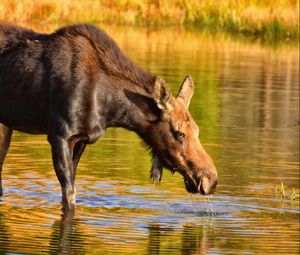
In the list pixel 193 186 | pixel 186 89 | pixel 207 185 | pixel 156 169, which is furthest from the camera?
pixel 156 169

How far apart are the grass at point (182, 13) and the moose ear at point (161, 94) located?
28705 millimetres

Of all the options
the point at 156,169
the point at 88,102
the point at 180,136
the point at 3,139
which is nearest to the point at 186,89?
the point at 180,136

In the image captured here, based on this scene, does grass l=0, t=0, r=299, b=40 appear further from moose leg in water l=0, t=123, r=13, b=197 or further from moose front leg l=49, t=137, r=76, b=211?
moose front leg l=49, t=137, r=76, b=211

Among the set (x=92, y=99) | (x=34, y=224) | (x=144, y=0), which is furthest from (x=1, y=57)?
(x=144, y=0)

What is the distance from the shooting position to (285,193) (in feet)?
50.0

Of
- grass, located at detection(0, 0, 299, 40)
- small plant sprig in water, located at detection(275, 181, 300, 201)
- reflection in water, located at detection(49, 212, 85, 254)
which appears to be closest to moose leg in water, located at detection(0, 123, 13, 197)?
reflection in water, located at detection(49, 212, 85, 254)

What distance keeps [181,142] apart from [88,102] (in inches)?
40.2

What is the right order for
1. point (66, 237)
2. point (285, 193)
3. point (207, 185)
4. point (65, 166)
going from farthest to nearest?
point (285, 193) < point (65, 166) < point (207, 185) < point (66, 237)

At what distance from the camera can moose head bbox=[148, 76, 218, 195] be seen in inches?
502

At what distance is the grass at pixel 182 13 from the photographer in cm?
4341


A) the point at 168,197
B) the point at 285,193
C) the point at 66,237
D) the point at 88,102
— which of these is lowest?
the point at 285,193

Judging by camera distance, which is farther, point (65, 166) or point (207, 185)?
point (65, 166)

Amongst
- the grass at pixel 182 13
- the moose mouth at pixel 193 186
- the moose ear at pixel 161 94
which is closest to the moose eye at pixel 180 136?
the moose ear at pixel 161 94

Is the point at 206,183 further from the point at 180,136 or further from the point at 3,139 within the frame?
the point at 3,139
